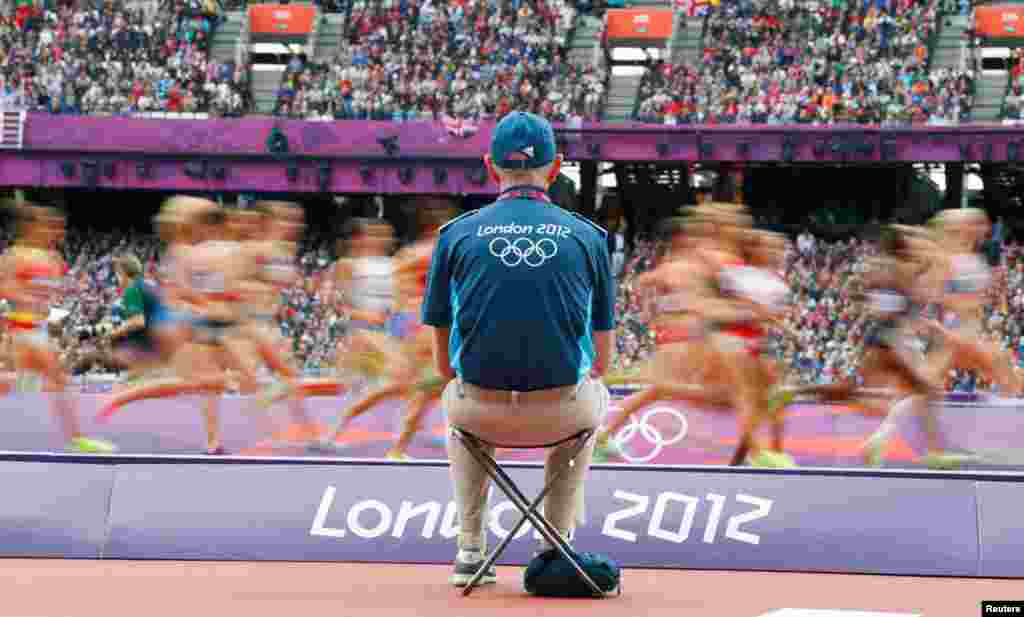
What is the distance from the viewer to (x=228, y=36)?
37.7 meters

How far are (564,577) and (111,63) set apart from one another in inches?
1239

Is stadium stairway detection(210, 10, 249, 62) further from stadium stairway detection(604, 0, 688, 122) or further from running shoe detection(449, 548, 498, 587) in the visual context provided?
running shoe detection(449, 548, 498, 587)

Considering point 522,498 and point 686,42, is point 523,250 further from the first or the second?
point 686,42

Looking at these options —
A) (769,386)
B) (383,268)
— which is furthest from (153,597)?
(383,268)

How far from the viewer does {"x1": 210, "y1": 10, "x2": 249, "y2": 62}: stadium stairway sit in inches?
1465

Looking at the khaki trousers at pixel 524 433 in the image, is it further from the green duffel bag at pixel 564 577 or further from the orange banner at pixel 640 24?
the orange banner at pixel 640 24

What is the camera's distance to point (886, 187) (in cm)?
3350

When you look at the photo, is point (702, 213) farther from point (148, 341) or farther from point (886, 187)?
point (886, 187)

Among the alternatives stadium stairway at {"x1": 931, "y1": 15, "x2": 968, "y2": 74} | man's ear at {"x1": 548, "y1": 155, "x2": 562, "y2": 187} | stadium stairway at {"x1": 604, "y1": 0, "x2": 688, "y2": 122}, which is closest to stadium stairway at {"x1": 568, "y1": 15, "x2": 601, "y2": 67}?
stadium stairway at {"x1": 604, "y1": 0, "x2": 688, "y2": 122}

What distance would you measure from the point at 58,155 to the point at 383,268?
21.7 m

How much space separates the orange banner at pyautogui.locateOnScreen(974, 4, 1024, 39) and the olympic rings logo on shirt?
30.2 metres

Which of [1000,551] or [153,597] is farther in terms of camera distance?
[1000,551]

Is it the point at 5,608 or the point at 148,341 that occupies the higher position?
the point at 5,608

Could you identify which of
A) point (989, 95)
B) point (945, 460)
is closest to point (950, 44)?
point (989, 95)
